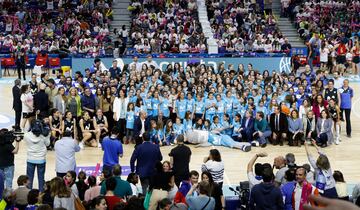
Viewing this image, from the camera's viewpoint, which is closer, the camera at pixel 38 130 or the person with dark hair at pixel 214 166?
the person with dark hair at pixel 214 166

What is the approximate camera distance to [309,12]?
3309 centimetres

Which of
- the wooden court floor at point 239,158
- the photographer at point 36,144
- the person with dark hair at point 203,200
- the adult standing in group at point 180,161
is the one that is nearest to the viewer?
the person with dark hair at point 203,200

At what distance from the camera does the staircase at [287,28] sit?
31.8 m

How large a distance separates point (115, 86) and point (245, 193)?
898cm

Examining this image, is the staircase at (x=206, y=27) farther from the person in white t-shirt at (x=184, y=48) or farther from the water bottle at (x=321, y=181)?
the water bottle at (x=321, y=181)

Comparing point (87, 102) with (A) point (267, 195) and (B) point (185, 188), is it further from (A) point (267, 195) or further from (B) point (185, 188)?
(A) point (267, 195)

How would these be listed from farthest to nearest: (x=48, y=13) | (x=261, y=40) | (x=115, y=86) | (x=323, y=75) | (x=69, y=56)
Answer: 1. (x=48, y=13)
2. (x=261, y=40)
3. (x=69, y=56)
4. (x=323, y=75)
5. (x=115, y=86)

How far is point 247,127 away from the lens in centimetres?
1609

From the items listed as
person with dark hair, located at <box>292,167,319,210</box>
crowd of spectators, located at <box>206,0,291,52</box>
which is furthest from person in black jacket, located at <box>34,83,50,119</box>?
crowd of spectators, located at <box>206,0,291,52</box>

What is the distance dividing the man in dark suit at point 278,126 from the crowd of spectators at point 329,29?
1136 cm

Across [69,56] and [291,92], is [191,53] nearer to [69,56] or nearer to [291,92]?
[69,56]

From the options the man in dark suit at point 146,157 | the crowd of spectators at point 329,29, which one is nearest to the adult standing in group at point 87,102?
the man in dark suit at point 146,157

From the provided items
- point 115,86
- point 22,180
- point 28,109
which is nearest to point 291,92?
point 115,86

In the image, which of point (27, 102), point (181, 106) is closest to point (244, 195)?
point (181, 106)
